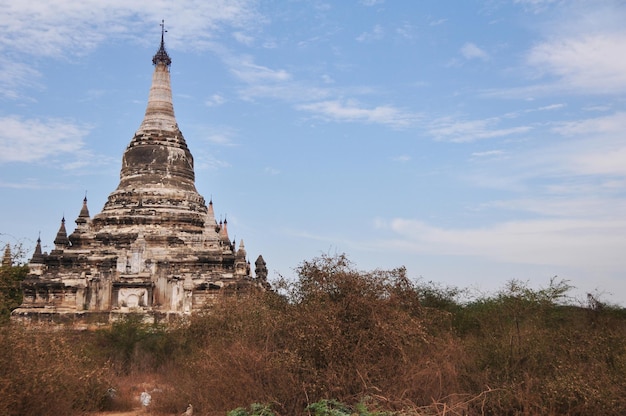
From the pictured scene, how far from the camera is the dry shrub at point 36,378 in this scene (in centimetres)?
1020

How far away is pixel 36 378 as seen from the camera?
1048 cm

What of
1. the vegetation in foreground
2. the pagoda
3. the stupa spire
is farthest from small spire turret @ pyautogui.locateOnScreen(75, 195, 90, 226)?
the vegetation in foreground

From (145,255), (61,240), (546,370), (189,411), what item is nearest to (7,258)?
(189,411)

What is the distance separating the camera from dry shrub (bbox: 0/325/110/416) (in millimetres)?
10195

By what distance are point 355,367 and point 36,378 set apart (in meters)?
5.03

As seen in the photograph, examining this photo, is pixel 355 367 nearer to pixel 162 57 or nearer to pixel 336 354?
pixel 336 354

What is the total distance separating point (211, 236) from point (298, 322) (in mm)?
21103

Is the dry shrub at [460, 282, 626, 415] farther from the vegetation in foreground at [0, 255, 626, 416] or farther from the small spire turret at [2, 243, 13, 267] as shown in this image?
the small spire turret at [2, 243, 13, 267]

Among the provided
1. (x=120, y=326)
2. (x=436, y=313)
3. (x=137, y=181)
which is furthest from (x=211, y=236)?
(x=436, y=313)

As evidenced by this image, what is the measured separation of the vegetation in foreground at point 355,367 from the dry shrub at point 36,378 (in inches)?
0.9

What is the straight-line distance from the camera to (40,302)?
30.3 meters

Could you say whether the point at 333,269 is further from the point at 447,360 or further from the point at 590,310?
the point at 590,310

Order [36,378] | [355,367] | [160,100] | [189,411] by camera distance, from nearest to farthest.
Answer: [36,378] → [355,367] → [189,411] → [160,100]

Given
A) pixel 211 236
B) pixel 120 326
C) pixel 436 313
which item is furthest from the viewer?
pixel 211 236
